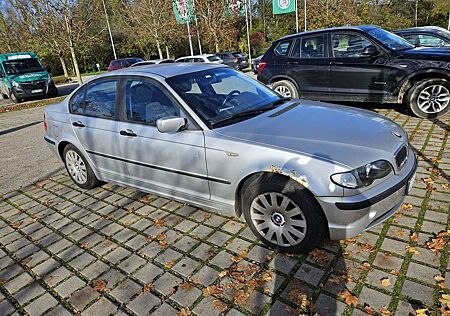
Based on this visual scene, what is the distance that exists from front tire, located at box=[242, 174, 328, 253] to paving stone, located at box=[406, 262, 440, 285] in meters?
0.69

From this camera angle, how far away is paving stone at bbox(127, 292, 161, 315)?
245 centimetres

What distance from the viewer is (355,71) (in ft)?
21.3

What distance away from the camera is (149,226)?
3572 mm

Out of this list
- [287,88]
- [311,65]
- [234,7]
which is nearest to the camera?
[311,65]

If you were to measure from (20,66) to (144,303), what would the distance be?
18.1 m

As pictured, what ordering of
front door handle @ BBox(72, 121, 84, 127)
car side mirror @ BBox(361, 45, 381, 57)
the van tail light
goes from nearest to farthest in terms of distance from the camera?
front door handle @ BBox(72, 121, 84, 127) → car side mirror @ BBox(361, 45, 381, 57) → the van tail light

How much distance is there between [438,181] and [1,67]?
19.2 meters

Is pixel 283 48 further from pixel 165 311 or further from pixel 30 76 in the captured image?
pixel 30 76

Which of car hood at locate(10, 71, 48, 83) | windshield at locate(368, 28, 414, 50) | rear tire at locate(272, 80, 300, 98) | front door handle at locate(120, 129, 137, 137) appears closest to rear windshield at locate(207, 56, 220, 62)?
car hood at locate(10, 71, 48, 83)

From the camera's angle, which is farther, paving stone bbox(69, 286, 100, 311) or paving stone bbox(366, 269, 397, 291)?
paving stone bbox(69, 286, 100, 311)

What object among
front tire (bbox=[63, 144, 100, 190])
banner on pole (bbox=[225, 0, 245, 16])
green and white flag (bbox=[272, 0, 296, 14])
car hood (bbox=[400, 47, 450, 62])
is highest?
banner on pole (bbox=[225, 0, 245, 16])

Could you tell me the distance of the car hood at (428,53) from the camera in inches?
223

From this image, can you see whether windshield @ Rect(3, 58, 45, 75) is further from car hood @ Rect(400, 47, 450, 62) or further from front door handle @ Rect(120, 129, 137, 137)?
car hood @ Rect(400, 47, 450, 62)

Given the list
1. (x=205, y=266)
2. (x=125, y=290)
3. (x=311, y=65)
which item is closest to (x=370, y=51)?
(x=311, y=65)
